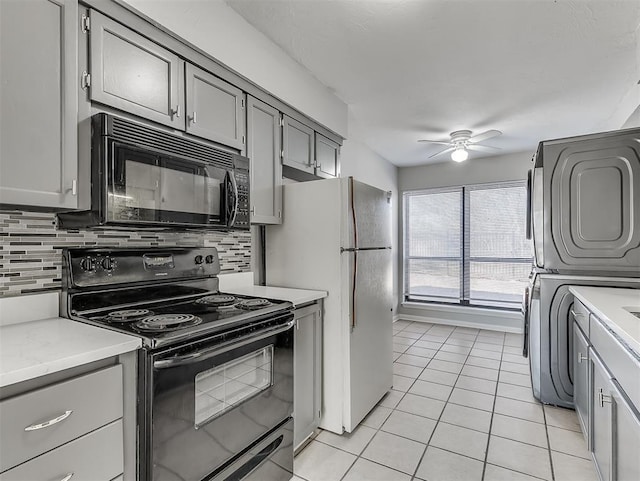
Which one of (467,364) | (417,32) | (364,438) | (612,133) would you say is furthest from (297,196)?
(467,364)

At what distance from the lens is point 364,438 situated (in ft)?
7.17

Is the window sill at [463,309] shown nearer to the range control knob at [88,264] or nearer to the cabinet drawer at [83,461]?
the range control knob at [88,264]

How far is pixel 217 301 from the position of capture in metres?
1.84

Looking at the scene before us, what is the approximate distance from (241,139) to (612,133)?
8.31ft

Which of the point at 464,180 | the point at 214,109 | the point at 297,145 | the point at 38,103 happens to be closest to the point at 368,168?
the point at 464,180

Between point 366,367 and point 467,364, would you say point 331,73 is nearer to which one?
point 366,367

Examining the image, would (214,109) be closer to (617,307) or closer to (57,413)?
(57,413)

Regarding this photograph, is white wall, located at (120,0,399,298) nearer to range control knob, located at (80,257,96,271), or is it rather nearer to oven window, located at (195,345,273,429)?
range control knob, located at (80,257,96,271)

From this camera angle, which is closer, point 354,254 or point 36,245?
point 36,245

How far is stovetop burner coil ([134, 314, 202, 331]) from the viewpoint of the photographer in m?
1.29

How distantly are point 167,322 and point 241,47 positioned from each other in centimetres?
162

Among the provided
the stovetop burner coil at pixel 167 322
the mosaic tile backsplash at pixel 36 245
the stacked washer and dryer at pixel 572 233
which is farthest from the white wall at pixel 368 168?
the stovetop burner coil at pixel 167 322

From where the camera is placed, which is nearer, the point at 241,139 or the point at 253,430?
the point at 253,430

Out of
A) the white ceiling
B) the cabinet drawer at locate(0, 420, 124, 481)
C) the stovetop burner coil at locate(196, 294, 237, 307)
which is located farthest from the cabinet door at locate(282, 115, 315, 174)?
the cabinet drawer at locate(0, 420, 124, 481)
